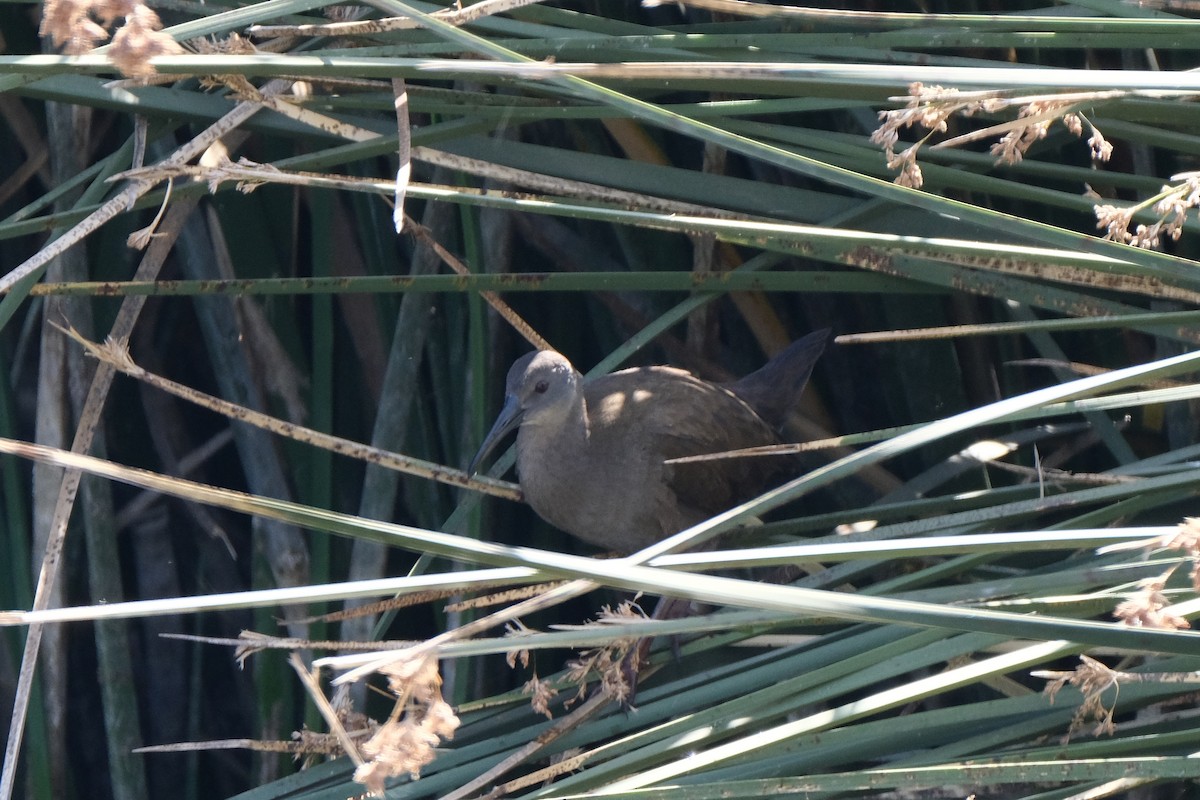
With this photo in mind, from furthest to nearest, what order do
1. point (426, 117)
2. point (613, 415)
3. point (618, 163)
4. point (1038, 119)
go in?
point (613, 415), point (426, 117), point (618, 163), point (1038, 119)

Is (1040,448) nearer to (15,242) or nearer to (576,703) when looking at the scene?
(576,703)

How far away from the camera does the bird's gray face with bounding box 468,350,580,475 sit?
235 centimetres

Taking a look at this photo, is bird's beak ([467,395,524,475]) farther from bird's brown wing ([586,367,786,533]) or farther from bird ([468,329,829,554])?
bird's brown wing ([586,367,786,533])

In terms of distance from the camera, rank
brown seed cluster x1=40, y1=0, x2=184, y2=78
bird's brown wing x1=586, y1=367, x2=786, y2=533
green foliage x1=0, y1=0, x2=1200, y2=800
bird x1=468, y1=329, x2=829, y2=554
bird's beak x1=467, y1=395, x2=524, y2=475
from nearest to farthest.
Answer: brown seed cluster x1=40, y1=0, x2=184, y2=78 < green foliage x1=0, y1=0, x2=1200, y2=800 < bird's beak x1=467, y1=395, x2=524, y2=475 < bird x1=468, y1=329, x2=829, y2=554 < bird's brown wing x1=586, y1=367, x2=786, y2=533

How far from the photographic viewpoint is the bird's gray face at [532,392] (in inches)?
92.6

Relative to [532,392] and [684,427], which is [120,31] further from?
[684,427]

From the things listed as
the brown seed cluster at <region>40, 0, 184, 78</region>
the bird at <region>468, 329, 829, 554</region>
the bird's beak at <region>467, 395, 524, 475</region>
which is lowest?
the bird at <region>468, 329, 829, 554</region>

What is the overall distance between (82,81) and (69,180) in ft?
1.12

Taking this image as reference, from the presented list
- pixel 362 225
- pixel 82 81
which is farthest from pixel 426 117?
pixel 82 81

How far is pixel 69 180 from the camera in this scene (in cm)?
219

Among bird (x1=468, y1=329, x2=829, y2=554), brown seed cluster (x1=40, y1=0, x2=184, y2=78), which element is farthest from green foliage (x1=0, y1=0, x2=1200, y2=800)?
bird (x1=468, y1=329, x2=829, y2=554)

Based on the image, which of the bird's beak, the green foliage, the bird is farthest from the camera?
the bird

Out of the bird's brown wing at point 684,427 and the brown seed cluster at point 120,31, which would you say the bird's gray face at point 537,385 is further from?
the brown seed cluster at point 120,31

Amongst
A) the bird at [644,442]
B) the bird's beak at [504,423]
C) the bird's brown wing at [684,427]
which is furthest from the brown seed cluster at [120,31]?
the bird's brown wing at [684,427]
